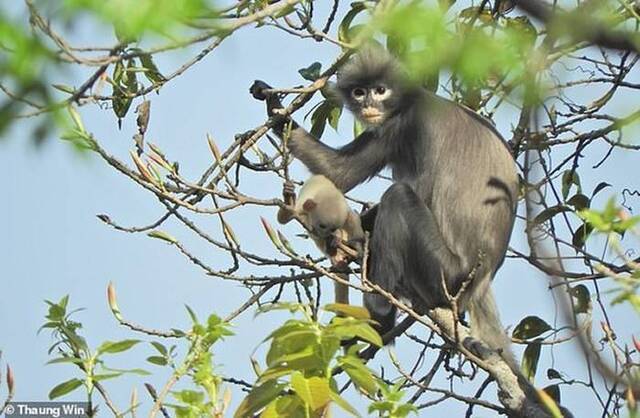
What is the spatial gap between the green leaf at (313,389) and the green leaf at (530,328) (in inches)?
123

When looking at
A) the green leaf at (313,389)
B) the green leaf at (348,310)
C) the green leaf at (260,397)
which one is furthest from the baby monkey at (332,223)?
the green leaf at (313,389)

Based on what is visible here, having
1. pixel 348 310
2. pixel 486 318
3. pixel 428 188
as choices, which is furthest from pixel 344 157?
pixel 348 310

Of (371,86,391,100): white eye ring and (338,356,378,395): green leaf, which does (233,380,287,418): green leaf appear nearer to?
(338,356,378,395): green leaf

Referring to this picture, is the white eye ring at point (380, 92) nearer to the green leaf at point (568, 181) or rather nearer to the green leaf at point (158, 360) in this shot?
the green leaf at point (568, 181)

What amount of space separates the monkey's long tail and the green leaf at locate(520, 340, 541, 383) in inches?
11.8

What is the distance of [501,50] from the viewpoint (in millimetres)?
1537

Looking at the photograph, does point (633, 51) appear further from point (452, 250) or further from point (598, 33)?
point (452, 250)

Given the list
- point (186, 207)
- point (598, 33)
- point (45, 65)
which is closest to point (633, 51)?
point (598, 33)

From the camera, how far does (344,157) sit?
6.82 meters

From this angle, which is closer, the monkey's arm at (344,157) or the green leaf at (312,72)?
the green leaf at (312,72)

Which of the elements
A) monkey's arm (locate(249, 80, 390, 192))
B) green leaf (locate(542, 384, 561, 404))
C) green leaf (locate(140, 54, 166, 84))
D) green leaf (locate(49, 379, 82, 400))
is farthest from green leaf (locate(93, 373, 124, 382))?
monkey's arm (locate(249, 80, 390, 192))

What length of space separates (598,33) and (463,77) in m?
0.21

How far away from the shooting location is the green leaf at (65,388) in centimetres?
237

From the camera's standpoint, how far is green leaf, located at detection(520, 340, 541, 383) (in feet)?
16.5
